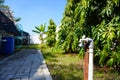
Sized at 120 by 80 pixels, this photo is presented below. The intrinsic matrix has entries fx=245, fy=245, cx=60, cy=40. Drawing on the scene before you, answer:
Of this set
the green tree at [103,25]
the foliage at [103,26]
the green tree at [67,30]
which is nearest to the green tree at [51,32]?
the green tree at [67,30]

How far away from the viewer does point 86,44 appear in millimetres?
5109

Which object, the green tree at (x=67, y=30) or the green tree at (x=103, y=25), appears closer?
the green tree at (x=103, y=25)

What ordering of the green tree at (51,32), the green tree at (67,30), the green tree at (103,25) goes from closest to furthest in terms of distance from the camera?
the green tree at (103,25), the green tree at (67,30), the green tree at (51,32)

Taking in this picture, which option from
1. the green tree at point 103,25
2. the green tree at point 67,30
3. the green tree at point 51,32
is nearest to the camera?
the green tree at point 103,25

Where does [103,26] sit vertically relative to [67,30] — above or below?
below

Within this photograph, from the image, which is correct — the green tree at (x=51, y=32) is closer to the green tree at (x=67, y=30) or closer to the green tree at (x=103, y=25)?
the green tree at (x=67, y=30)

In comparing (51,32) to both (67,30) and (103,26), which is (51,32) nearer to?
(67,30)

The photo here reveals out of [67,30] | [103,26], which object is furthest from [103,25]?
[67,30]

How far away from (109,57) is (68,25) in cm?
892

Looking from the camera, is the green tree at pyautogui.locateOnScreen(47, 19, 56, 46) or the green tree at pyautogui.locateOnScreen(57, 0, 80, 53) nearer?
the green tree at pyautogui.locateOnScreen(57, 0, 80, 53)

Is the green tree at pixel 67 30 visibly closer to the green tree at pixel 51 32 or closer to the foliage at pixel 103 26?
the foliage at pixel 103 26

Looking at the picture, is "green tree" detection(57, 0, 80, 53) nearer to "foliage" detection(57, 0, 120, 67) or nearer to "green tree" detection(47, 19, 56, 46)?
"foliage" detection(57, 0, 120, 67)

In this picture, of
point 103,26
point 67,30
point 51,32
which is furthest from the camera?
point 51,32

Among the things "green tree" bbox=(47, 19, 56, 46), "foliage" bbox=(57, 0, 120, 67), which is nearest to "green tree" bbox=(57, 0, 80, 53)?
"foliage" bbox=(57, 0, 120, 67)
